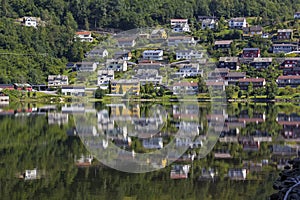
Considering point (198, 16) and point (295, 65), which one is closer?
point (295, 65)

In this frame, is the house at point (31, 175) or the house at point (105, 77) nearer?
the house at point (31, 175)

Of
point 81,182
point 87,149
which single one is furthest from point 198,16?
point 81,182

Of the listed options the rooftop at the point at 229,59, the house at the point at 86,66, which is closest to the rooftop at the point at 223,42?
the rooftop at the point at 229,59

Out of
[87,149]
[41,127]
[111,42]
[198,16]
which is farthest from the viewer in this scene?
[198,16]

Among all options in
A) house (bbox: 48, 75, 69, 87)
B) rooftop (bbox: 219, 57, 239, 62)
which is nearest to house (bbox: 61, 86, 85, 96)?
house (bbox: 48, 75, 69, 87)

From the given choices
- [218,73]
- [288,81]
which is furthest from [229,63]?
[288,81]

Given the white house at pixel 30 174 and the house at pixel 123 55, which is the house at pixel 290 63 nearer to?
the house at pixel 123 55

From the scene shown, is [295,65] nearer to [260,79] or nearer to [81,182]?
[260,79]

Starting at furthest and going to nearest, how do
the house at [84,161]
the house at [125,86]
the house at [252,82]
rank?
the house at [252,82], the house at [125,86], the house at [84,161]
